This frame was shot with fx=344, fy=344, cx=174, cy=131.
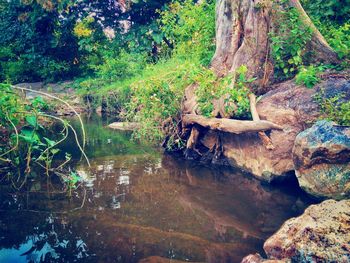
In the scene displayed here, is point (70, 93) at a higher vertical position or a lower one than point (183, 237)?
lower

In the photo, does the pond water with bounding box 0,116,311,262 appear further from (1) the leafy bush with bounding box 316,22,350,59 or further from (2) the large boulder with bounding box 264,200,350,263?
(1) the leafy bush with bounding box 316,22,350,59

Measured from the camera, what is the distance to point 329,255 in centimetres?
294

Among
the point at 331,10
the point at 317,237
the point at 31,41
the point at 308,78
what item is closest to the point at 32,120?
the point at 317,237

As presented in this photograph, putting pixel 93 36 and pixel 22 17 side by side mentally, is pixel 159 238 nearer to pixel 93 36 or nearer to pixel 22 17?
pixel 93 36

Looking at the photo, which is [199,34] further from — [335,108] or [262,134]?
[335,108]

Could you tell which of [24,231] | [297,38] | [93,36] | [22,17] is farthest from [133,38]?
[24,231]

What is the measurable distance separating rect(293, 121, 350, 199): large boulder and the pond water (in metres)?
0.40

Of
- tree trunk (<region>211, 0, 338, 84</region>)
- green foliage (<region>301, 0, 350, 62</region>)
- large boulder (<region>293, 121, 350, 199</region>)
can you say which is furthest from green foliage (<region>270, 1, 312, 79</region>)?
large boulder (<region>293, 121, 350, 199</region>)

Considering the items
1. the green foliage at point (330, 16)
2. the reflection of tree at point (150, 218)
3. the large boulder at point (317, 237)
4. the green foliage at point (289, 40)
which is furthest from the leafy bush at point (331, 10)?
the large boulder at point (317, 237)

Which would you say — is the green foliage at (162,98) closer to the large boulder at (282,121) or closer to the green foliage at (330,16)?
the large boulder at (282,121)

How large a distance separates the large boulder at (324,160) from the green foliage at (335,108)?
1.41ft

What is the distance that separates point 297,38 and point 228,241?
4.63 m

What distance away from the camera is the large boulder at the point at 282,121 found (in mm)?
6258

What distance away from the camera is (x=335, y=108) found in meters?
5.96
